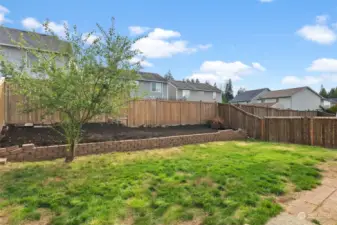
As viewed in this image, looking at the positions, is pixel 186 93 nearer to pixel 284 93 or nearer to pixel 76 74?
pixel 284 93

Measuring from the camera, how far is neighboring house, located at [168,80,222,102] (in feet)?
113

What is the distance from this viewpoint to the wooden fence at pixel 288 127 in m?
8.91

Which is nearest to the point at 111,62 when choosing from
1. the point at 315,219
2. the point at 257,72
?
the point at 315,219

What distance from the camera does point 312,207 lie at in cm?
335

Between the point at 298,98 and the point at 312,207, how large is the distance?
37.8 m

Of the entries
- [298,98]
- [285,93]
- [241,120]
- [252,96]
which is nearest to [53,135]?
[241,120]

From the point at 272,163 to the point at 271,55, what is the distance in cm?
1195

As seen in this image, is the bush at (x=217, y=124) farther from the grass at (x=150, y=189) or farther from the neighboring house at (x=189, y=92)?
the neighboring house at (x=189, y=92)

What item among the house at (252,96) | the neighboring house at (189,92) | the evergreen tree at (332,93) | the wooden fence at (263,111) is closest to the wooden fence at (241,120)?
the wooden fence at (263,111)

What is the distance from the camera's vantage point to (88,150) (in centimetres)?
639

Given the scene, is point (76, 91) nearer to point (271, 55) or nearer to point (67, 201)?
point (67, 201)

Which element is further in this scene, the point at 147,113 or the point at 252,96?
the point at 252,96

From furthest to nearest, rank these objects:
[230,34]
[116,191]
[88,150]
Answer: [230,34] → [88,150] → [116,191]

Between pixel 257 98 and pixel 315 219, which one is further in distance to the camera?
pixel 257 98
